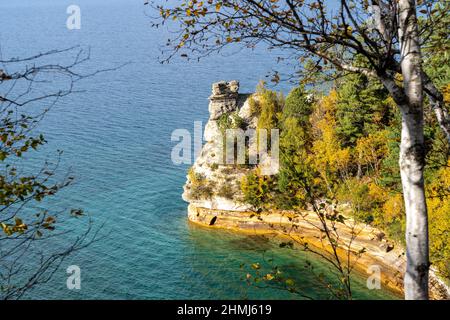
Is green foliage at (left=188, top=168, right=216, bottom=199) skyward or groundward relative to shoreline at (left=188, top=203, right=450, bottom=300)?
skyward

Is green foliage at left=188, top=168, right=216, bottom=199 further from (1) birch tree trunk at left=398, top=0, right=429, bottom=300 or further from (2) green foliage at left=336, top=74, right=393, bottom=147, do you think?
(1) birch tree trunk at left=398, top=0, right=429, bottom=300

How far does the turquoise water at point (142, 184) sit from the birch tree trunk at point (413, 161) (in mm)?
2434

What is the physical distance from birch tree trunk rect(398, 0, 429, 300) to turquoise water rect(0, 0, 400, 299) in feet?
7.99

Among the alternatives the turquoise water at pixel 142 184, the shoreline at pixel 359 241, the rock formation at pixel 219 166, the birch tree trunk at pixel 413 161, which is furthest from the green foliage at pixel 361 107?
the birch tree trunk at pixel 413 161

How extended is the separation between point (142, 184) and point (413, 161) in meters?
49.7

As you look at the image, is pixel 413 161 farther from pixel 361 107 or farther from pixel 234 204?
pixel 234 204

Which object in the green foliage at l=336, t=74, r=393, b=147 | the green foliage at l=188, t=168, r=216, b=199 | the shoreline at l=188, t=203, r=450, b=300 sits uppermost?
the green foliage at l=336, t=74, r=393, b=147

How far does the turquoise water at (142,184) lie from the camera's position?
117ft

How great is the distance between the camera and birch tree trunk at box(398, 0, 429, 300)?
5125mm

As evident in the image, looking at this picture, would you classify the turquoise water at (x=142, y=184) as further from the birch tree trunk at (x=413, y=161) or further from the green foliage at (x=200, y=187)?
the green foliage at (x=200, y=187)

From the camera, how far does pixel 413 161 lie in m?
5.25

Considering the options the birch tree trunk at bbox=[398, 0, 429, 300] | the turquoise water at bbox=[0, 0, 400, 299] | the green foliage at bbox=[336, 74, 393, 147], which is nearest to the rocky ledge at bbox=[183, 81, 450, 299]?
the turquoise water at bbox=[0, 0, 400, 299]
